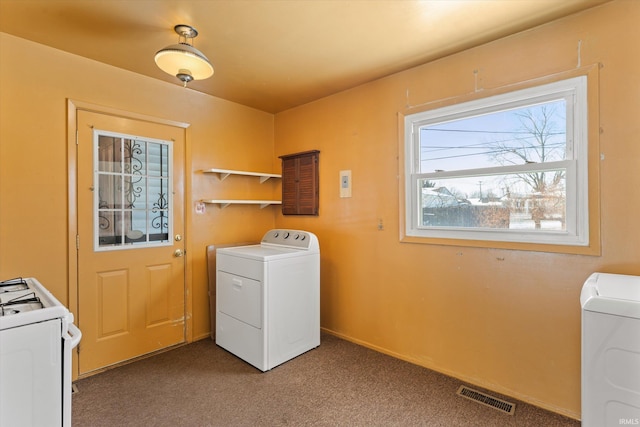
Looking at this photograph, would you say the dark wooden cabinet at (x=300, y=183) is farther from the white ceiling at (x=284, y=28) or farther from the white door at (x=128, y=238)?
the white door at (x=128, y=238)

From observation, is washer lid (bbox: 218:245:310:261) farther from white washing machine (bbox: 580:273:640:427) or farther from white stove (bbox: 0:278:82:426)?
white washing machine (bbox: 580:273:640:427)

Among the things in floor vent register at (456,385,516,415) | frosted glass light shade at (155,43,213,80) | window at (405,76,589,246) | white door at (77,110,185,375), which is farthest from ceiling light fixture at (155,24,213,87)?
floor vent register at (456,385,516,415)

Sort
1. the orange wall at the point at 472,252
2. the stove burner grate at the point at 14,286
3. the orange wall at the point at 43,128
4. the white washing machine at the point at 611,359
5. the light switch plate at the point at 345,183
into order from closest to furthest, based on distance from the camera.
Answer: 1. the white washing machine at the point at 611,359
2. the stove burner grate at the point at 14,286
3. the orange wall at the point at 472,252
4. the orange wall at the point at 43,128
5. the light switch plate at the point at 345,183

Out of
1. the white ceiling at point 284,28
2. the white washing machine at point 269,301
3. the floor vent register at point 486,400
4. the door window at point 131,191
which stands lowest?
the floor vent register at point 486,400

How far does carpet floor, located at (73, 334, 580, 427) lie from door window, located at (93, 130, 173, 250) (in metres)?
1.12

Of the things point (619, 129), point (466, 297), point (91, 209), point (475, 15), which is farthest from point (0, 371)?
point (619, 129)

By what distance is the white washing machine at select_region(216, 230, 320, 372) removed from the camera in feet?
8.57

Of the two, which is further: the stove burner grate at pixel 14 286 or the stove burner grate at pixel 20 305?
the stove burner grate at pixel 14 286

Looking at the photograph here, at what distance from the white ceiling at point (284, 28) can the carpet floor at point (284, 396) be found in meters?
2.55

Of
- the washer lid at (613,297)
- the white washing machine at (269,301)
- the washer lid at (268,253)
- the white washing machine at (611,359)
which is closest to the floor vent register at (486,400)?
the white washing machine at (611,359)

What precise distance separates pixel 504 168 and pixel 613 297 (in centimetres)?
113

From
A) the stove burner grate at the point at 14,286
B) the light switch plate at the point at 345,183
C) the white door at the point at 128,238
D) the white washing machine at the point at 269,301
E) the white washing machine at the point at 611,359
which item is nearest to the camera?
the white washing machine at the point at 611,359

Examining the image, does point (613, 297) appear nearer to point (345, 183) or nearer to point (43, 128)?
point (345, 183)

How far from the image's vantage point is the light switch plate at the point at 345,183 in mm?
3145
